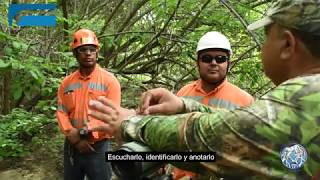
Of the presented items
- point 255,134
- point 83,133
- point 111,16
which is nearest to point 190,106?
point 255,134

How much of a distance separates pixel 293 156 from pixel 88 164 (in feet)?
10.2

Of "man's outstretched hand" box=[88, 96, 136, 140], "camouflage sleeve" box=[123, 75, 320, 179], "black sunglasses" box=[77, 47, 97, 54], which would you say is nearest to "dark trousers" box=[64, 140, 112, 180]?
"black sunglasses" box=[77, 47, 97, 54]

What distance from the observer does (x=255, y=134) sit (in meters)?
1.18

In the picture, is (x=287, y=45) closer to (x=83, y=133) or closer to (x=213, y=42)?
(x=213, y=42)

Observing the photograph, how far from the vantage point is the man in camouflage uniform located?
3.86 ft

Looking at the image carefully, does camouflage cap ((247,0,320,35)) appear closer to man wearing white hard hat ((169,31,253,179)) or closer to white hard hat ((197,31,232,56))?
man wearing white hard hat ((169,31,253,179))

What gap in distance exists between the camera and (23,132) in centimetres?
582

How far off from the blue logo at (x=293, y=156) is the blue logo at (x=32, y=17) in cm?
490

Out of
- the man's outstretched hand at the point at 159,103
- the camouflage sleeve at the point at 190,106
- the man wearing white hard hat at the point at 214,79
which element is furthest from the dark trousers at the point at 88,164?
the man's outstretched hand at the point at 159,103

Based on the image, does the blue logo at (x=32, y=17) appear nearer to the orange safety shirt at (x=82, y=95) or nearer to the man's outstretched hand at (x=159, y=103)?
the orange safety shirt at (x=82, y=95)

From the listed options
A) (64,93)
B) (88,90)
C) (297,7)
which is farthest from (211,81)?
(297,7)

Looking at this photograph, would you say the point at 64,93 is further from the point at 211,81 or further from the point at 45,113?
the point at 45,113

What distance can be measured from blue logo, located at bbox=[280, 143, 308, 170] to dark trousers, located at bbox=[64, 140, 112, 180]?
9.78 feet

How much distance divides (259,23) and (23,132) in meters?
4.92
